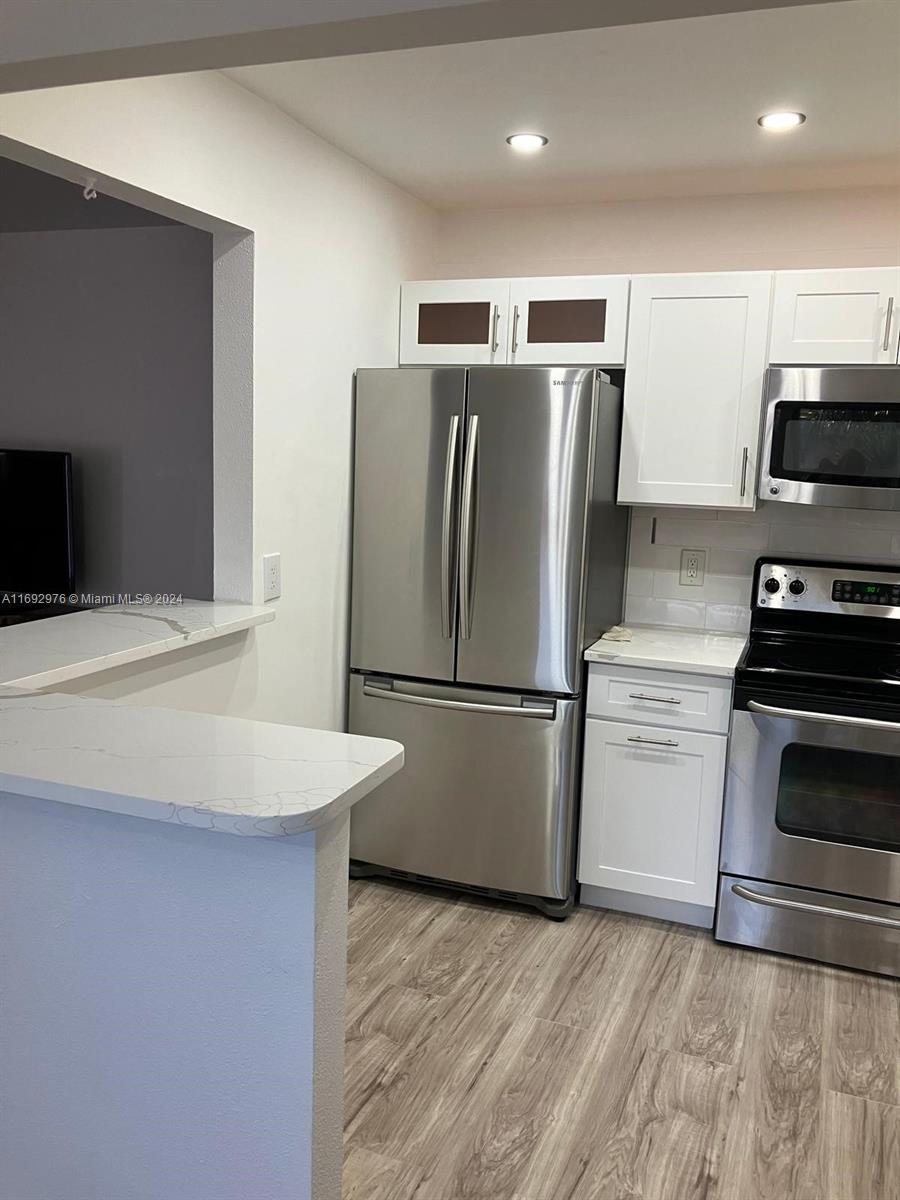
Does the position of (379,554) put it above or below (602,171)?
below

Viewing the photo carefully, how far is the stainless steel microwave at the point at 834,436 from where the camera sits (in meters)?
2.89

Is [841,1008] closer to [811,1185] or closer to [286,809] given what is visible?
[811,1185]

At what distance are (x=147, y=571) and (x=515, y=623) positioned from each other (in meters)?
1.34

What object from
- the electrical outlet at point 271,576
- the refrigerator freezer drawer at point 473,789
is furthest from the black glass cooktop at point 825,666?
the electrical outlet at point 271,576

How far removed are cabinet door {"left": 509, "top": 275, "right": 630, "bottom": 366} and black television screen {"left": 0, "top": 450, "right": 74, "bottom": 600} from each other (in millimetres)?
1631

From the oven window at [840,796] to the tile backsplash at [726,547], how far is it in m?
0.71

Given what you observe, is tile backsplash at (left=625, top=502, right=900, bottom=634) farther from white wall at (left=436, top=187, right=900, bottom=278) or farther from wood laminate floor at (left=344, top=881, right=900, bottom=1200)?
wood laminate floor at (left=344, top=881, right=900, bottom=1200)

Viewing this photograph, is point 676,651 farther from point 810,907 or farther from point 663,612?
point 810,907

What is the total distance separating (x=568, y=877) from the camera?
315 cm

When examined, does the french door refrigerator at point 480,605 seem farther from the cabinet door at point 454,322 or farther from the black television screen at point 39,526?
the black television screen at point 39,526

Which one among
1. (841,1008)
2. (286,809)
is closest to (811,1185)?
(841,1008)

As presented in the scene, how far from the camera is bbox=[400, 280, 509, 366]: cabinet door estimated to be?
333cm

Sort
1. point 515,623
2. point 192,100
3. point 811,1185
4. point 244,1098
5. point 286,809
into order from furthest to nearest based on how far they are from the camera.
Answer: point 515,623 → point 192,100 → point 811,1185 → point 244,1098 → point 286,809

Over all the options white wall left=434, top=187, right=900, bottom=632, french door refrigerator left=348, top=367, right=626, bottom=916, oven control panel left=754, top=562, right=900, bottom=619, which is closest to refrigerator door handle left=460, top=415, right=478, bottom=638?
french door refrigerator left=348, top=367, right=626, bottom=916
